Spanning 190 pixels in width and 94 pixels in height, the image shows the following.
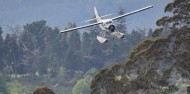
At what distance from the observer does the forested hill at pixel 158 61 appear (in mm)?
71000

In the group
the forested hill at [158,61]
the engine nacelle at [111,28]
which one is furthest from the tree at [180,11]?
the engine nacelle at [111,28]

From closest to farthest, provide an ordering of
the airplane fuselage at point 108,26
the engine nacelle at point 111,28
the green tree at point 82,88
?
the engine nacelle at point 111,28
the airplane fuselage at point 108,26
the green tree at point 82,88

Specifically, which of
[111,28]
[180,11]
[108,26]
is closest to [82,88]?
[108,26]

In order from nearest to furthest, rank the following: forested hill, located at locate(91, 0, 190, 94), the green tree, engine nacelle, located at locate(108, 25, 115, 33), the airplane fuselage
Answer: forested hill, located at locate(91, 0, 190, 94)
engine nacelle, located at locate(108, 25, 115, 33)
the airplane fuselage
the green tree

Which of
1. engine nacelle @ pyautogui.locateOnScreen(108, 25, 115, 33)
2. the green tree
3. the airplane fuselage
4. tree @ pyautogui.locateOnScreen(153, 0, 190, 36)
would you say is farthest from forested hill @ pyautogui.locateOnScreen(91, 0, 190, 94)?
the green tree

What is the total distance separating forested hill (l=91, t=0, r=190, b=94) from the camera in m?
71.0

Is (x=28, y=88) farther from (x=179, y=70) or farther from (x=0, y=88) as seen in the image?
(x=179, y=70)

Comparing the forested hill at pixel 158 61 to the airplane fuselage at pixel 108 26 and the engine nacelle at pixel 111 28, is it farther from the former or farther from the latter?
the airplane fuselage at pixel 108 26

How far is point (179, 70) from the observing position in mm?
71875

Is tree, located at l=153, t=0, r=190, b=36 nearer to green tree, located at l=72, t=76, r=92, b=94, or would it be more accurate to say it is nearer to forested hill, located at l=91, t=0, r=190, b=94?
forested hill, located at l=91, t=0, r=190, b=94

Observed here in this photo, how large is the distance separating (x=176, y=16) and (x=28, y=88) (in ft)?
397

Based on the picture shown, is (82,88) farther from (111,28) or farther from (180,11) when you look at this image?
(180,11)

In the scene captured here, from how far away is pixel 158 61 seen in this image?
73.2 m

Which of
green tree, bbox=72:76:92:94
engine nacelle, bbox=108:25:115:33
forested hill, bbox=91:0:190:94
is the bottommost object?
green tree, bbox=72:76:92:94
